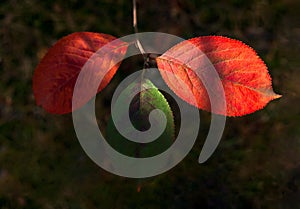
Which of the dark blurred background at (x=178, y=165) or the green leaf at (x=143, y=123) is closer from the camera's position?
the green leaf at (x=143, y=123)

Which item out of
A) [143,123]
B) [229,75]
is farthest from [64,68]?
[229,75]

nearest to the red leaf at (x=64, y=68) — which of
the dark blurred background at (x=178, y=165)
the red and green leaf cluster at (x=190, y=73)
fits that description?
the red and green leaf cluster at (x=190, y=73)

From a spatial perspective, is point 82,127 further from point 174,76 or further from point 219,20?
point 219,20

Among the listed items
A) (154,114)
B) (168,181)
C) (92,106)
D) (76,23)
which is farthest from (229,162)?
(76,23)

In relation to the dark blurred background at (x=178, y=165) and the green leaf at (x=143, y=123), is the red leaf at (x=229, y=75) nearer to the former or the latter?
the green leaf at (x=143, y=123)

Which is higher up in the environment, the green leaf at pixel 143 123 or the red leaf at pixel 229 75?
the red leaf at pixel 229 75

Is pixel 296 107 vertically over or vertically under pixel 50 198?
over
